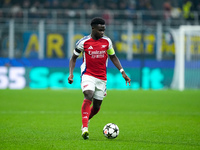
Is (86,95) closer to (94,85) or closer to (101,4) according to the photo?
(94,85)

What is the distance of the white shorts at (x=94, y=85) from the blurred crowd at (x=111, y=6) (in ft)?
58.2

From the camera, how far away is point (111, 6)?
2816cm

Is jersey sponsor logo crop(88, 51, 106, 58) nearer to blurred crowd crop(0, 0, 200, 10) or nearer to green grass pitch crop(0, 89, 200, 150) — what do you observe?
green grass pitch crop(0, 89, 200, 150)

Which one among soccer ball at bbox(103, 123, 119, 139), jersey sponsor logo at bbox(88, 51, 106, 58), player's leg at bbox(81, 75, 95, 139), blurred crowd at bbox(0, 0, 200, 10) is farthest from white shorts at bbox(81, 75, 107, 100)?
blurred crowd at bbox(0, 0, 200, 10)

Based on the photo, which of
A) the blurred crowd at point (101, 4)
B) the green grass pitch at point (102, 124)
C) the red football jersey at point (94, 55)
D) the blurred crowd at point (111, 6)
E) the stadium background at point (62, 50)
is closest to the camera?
the green grass pitch at point (102, 124)

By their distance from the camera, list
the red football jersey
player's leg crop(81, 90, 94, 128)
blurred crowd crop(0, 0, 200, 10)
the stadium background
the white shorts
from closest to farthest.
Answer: player's leg crop(81, 90, 94, 128) < the white shorts < the red football jersey < the stadium background < blurred crowd crop(0, 0, 200, 10)

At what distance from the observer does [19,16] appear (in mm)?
24609

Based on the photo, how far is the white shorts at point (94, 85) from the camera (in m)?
7.77

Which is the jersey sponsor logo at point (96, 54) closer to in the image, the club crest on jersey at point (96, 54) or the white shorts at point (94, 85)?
the club crest on jersey at point (96, 54)

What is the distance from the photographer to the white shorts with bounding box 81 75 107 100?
7770mm

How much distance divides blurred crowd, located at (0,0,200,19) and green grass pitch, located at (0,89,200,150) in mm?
10684

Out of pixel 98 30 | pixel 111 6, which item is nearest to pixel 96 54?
pixel 98 30

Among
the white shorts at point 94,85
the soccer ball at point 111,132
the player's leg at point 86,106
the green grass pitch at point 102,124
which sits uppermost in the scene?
the white shorts at point 94,85

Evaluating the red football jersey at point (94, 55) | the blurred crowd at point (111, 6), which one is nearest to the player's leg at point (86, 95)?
the red football jersey at point (94, 55)
